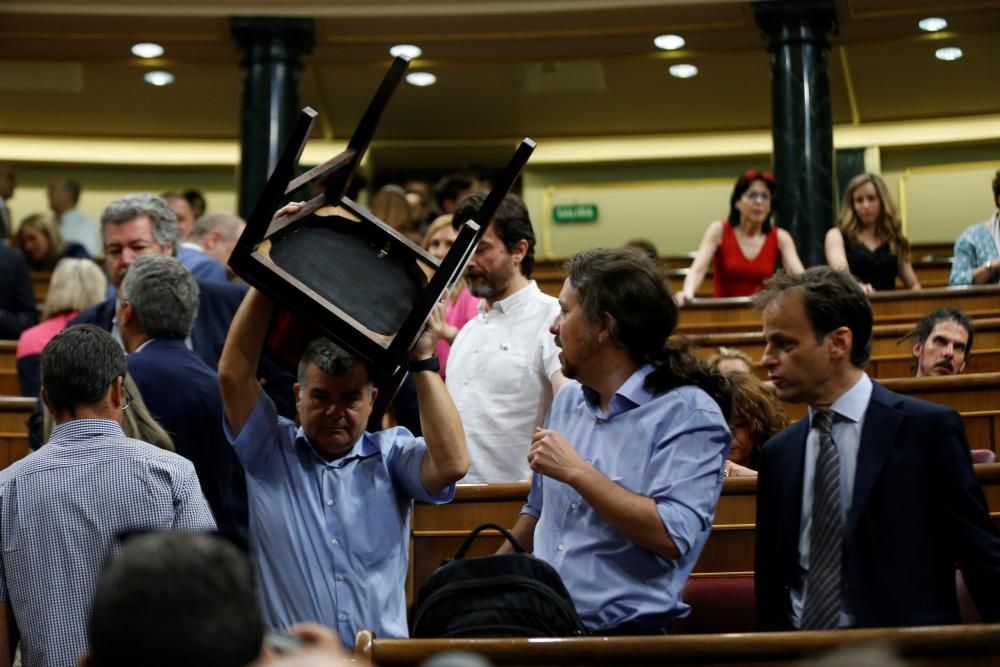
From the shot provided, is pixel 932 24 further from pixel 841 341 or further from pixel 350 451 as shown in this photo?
pixel 350 451

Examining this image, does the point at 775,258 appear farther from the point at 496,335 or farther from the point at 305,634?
the point at 305,634

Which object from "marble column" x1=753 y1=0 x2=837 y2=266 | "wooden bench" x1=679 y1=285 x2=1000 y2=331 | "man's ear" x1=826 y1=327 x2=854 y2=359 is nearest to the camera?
"man's ear" x1=826 y1=327 x2=854 y2=359

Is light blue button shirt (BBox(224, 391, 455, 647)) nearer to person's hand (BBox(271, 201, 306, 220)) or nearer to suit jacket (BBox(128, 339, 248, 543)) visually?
person's hand (BBox(271, 201, 306, 220))

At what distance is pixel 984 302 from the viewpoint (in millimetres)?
6629

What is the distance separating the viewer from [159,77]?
10.9 meters

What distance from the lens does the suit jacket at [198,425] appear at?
340cm

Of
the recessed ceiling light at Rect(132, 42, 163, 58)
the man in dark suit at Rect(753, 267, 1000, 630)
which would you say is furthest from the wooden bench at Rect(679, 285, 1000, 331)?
the recessed ceiling light at Rect(132, 42, 163, 58)

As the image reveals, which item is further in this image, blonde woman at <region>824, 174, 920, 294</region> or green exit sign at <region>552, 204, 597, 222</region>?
green exit sign at <region>552, 204, 597, 222</region>

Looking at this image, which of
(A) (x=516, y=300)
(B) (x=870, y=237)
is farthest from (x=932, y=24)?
(A) (x=516, y=300)

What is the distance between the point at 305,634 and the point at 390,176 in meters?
11.2

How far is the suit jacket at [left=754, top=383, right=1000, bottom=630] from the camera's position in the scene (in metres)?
2.59

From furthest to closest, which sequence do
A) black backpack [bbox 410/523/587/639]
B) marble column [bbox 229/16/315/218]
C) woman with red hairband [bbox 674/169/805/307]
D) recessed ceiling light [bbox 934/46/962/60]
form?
recessed ceiling light [bbox 934/46/962/60]
marble column [bbox 229/16/315/218]
woman with red hairband [bbox 674/169/805/307]
black backpack [bbox 410/523/587/639]

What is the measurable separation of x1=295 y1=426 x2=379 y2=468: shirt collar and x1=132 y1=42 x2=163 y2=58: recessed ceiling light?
7.32 m

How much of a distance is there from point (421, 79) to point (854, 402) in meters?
8.34
